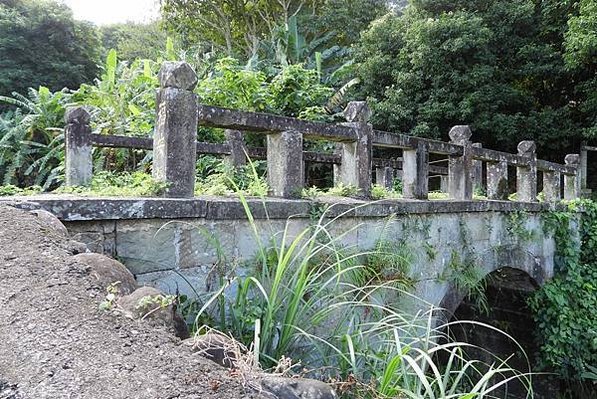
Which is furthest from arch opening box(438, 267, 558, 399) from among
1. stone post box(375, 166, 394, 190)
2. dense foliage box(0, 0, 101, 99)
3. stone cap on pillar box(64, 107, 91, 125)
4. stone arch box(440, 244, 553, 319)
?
dense foliage box(0, 0, 101, 99)

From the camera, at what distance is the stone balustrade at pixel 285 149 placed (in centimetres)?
301

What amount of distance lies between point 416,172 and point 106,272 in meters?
3.55

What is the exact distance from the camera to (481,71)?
43.9 feet

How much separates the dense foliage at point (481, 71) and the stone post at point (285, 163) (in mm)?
10645

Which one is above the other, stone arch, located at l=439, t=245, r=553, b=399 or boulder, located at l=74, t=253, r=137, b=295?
boulder, located at l=74, t=253, r=137, b=295

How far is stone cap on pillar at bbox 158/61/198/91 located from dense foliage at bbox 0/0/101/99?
16.7 meters

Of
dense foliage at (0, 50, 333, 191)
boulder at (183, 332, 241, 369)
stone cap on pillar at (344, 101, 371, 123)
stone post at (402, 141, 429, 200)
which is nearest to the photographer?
boulder at (183, 332, 241, 369)

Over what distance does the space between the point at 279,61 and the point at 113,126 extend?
18.7 feet

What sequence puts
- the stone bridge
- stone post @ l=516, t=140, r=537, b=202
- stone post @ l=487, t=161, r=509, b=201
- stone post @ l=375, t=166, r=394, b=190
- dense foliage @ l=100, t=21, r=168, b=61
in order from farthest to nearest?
dense foliage @ l=100, t=21, r=168, b=61, stone post @ l=375, t=166, r=394, b=190, stone post @ l=516, t=140, r=537, b=202, stone post @ l=487, t=161, r=509, b=201, the stone bridge

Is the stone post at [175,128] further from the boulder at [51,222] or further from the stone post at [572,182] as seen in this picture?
the stone post at [572,182]

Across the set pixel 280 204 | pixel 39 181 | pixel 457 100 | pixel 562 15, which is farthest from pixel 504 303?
pixel 562 15

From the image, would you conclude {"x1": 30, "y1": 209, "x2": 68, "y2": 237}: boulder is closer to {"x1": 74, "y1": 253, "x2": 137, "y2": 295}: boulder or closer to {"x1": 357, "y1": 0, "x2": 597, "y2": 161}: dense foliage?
{"x1": 74, "y1": 253, "x2": 137, "y2": 295}: boulder

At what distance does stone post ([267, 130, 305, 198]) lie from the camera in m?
3.60

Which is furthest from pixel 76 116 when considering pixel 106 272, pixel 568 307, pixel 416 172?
pixel 568 307
